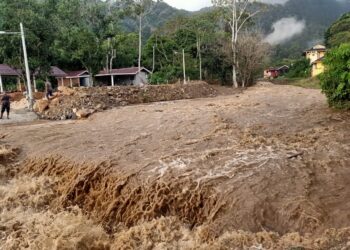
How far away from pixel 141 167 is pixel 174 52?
33478mm

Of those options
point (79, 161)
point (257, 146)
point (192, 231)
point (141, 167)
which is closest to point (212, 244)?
point (192, 231)

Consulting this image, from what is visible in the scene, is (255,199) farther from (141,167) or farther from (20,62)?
(20,62)

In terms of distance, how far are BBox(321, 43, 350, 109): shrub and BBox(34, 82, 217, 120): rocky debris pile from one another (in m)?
10.8

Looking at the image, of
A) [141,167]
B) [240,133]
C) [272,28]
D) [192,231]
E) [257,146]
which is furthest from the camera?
[272,28]

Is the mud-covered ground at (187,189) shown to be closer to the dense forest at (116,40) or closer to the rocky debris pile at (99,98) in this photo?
the rocky debris pile at (99,98)

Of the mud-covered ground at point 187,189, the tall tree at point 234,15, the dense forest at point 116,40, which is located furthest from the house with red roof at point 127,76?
the mud-covered ground at point 187,189

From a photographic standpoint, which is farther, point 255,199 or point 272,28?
point 272,28

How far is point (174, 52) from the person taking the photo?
135 ft

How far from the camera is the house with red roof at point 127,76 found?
42.5 m

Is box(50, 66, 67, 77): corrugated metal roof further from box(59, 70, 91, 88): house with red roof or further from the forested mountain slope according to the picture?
the forested mountain slope

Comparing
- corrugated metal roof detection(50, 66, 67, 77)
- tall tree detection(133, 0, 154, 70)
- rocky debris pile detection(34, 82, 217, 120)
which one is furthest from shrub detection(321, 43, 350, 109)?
corrugated metal roof detection(50, 66, 67, 77)

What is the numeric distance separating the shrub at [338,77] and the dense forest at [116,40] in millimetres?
19505

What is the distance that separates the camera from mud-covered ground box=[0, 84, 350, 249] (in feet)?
21.2

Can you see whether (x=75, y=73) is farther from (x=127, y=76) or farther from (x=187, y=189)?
(x=187, y=189)
